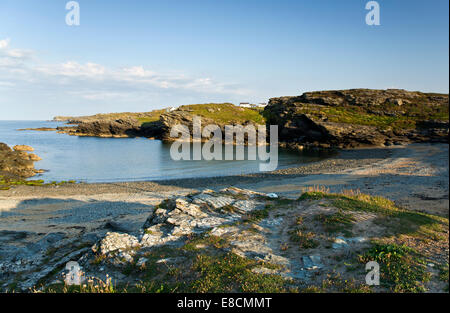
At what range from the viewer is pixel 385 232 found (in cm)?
1284

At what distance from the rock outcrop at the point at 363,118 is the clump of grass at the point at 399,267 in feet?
276

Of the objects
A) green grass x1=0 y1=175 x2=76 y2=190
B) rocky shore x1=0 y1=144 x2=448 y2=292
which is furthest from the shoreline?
rocky shore x1=0 y1=144 x2=448 y2=292

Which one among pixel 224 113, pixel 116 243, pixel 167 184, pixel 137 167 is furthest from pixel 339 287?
pixel 224 113

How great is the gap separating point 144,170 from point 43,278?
168ft

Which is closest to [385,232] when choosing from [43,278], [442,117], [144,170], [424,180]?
[43,278]

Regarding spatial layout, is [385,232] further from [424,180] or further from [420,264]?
[424,180]

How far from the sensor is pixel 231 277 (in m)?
9.87

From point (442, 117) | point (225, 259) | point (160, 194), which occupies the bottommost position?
point (160, 194)

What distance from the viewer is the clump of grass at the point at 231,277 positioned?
30.2 feet

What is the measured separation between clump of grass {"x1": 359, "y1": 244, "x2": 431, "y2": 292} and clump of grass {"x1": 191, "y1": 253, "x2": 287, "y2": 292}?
3554 millimetres

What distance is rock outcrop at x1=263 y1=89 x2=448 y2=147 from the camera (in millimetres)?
86000

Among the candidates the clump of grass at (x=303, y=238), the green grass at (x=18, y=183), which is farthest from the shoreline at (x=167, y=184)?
the clump of grass at (x=303, y=238)

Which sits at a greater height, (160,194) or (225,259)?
(225,259)

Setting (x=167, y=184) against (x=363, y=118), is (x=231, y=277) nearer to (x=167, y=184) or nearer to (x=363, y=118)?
(x=167, y=184)
